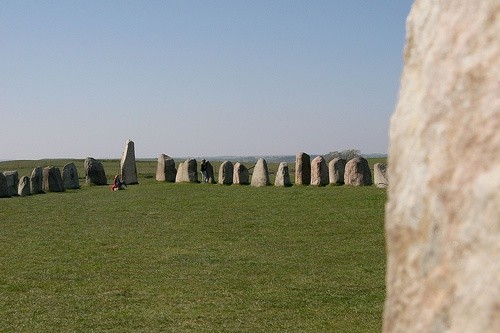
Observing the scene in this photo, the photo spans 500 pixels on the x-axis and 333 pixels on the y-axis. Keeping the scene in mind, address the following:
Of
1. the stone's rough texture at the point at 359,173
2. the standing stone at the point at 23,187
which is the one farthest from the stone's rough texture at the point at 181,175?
the stone's rough texture at the point at 359,173

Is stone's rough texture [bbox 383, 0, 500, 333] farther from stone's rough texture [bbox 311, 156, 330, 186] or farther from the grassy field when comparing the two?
stone's rough texture [bbox 311, 156, 330, 186]

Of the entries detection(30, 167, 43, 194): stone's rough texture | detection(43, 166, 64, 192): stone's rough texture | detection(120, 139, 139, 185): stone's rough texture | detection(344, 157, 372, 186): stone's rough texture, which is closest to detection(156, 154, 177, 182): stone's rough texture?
detection(120, 139, 139, 185): stone's rough texture

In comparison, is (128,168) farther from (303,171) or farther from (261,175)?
(303,171)

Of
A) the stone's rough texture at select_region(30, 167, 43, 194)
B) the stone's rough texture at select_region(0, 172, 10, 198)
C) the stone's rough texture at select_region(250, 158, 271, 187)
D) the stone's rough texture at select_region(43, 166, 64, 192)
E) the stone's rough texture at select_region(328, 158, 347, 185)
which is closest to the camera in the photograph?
the stone's rough texture at select_region(328, 158, 347, 185)

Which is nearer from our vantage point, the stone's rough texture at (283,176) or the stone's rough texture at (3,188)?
the stone's rough texture at (283,176)

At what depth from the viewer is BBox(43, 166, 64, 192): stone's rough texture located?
109 ft

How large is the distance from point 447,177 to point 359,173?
89.6ft

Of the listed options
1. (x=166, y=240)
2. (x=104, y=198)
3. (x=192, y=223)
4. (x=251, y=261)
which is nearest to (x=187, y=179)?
(x=104, y=198)

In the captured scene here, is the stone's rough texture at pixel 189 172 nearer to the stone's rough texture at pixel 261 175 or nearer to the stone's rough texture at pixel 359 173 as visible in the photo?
the stone's rough texture at pixel 261 175

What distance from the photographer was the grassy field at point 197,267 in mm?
10062

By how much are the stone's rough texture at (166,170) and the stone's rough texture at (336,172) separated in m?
9.49

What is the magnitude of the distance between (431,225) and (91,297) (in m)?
9.97

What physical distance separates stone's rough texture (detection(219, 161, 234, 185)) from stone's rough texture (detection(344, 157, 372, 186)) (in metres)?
6.46

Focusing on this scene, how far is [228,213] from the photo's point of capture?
869 inches
